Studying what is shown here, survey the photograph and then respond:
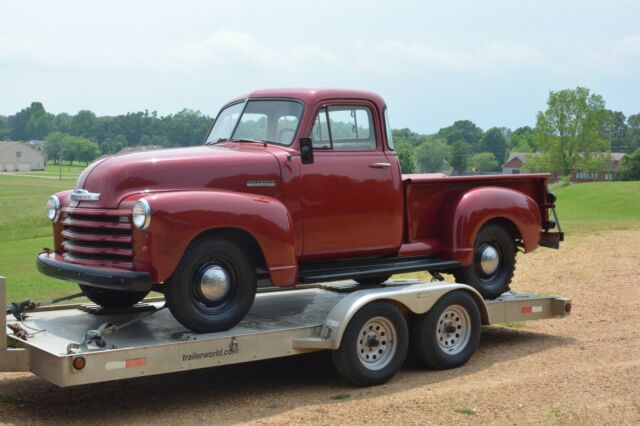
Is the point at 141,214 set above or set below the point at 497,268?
above

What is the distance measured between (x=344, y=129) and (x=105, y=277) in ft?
9.93

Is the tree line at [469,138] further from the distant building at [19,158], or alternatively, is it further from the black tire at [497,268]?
the black tire at [497,268]

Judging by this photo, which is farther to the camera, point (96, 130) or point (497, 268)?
point (96, 130)

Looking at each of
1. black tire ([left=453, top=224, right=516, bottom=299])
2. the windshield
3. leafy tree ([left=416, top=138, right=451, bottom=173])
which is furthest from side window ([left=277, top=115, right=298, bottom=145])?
leafy tree ([left=416, top=138, right=451, bottom=173])

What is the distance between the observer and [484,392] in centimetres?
827

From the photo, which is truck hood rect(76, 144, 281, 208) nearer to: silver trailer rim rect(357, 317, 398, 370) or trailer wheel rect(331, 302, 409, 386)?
trailer wheel rect(331, 302, 409, 386)

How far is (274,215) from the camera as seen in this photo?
27.4ft

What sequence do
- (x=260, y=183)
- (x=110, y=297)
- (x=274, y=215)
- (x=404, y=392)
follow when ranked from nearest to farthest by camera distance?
(x=274, y=215), (x=404, y=392), (x=260, y=183), (x=110, y=297)

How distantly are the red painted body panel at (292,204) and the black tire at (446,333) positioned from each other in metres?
0.73

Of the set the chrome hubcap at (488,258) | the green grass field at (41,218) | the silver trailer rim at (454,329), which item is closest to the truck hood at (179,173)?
the silver trailer rim at (454,329)

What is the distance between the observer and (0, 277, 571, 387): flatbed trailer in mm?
7383

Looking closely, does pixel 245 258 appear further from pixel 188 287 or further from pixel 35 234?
pixel 35 234

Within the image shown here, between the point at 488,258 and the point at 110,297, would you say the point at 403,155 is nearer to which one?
the point at 488,258

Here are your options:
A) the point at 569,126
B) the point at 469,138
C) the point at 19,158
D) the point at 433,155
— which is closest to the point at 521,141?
the point at 469,138
